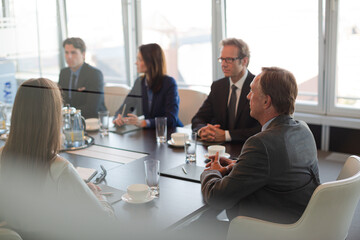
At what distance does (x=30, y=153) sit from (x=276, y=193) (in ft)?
2.48

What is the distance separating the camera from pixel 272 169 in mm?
1345

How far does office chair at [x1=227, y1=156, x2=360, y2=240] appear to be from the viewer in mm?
1265

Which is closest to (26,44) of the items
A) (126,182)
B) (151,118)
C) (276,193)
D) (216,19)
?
(126,182)

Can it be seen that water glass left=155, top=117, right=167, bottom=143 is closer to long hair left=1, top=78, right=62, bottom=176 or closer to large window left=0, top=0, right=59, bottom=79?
large window left=0, top=0, right=59, bottom=79

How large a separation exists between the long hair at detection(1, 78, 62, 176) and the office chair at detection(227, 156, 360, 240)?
614mm

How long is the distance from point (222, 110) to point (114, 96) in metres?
0.73

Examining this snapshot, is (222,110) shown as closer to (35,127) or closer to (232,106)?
(232,106)

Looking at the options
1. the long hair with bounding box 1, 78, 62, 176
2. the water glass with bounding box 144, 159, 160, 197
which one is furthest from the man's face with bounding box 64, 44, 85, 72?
the water glass with bounding box 144, 159, 160, 197

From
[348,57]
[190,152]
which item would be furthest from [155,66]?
[348,57]

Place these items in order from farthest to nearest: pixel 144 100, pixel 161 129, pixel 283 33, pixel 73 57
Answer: pixel 283 33 < pixel 144 100 < pixel 161 129 < pixel 73 57

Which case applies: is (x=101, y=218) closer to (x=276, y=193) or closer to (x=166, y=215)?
(x=166, y=215)

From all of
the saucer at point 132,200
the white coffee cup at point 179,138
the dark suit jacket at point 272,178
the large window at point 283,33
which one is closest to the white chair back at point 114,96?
the white coffee cup at point 179,138

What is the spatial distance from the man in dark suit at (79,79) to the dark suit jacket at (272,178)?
2.08 feet

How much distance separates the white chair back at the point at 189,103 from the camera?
2.92 meters
